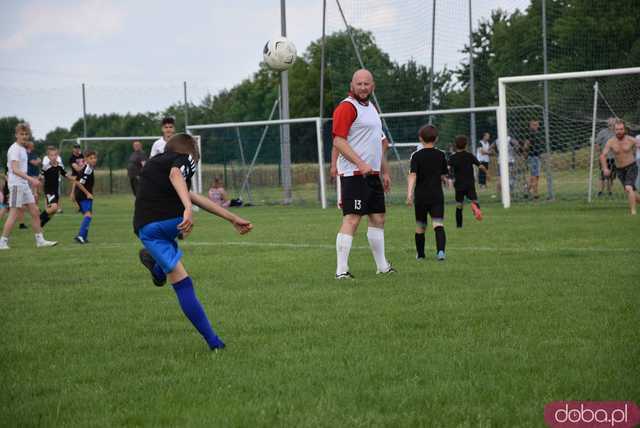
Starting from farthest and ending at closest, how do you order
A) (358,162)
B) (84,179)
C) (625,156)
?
(625,156), (84,179), (358,162)

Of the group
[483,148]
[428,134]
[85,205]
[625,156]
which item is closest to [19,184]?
[85,205]

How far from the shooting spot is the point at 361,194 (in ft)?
30.9

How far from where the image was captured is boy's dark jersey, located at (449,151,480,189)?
17109mm

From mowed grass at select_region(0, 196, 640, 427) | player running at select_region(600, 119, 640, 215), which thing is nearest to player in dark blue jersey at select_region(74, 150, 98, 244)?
mowed grass at select_region(0, 196, 640, 427)

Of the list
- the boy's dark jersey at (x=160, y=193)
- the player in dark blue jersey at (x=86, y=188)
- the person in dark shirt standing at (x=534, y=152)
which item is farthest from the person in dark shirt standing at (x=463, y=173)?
the boy's dark jersey at (x=160, y=193)

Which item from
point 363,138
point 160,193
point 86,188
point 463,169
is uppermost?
point 363,138

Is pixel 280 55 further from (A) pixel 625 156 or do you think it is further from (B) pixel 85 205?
(A) pixel 625 156

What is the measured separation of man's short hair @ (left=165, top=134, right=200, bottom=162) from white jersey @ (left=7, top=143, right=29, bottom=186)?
9.34 meters

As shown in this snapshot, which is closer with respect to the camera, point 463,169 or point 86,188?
point 86,188

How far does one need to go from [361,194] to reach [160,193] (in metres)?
3.73

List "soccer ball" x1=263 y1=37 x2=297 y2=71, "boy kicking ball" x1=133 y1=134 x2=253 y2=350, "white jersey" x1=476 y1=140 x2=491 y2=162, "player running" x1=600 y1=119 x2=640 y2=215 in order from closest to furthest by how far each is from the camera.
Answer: "boy kicking ball" x1=133 y1=134 x2=253 y2=350
"player running" x1=600 y1=119 x2=640 y2=215
"soccer ball" x1=263 y1=37 x2=297 y2=71
"white jersey" x1=476 y1=140 x2=491 y2=162

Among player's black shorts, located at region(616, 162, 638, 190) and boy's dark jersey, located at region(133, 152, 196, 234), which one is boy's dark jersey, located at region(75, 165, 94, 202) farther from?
boy's dark jersey, located at region(133, 152, 196, 234)

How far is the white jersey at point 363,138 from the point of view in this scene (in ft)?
30.9

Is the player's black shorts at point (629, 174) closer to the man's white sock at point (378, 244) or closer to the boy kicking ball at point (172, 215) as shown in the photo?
the man's white sock at point (378, 244)
